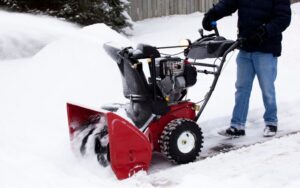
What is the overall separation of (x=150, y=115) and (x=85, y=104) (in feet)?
5.77

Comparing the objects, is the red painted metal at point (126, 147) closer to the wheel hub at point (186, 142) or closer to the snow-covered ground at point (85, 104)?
the snow-covered ground at point (85, 104)

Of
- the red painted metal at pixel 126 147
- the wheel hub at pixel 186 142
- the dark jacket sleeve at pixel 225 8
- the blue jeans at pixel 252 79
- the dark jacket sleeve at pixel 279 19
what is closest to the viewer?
Result: the red painted metal at pixel 126 147

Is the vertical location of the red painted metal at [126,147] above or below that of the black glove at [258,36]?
below

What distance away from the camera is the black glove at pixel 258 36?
16.9 feet

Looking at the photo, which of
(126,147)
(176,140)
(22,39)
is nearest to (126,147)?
(126,147)

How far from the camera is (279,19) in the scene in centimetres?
516

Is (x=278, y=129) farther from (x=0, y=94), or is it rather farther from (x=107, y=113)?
(x=0, y=94)

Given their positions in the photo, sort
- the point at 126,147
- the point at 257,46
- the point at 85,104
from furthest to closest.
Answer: the point at 85,104 < the point at 257,46 < the point at 126,147

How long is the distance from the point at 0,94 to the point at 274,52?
11.5ft

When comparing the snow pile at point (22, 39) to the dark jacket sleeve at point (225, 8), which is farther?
the snow pile at point (22, 39)

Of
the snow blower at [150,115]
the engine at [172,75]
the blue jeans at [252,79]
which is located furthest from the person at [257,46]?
the engine at [172,75]

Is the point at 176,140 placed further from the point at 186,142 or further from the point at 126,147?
the point at 126,147

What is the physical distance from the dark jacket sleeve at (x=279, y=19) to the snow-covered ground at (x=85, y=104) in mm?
1134

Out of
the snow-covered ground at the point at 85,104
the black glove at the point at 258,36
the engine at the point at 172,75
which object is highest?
the black glove at the point at 258,36
